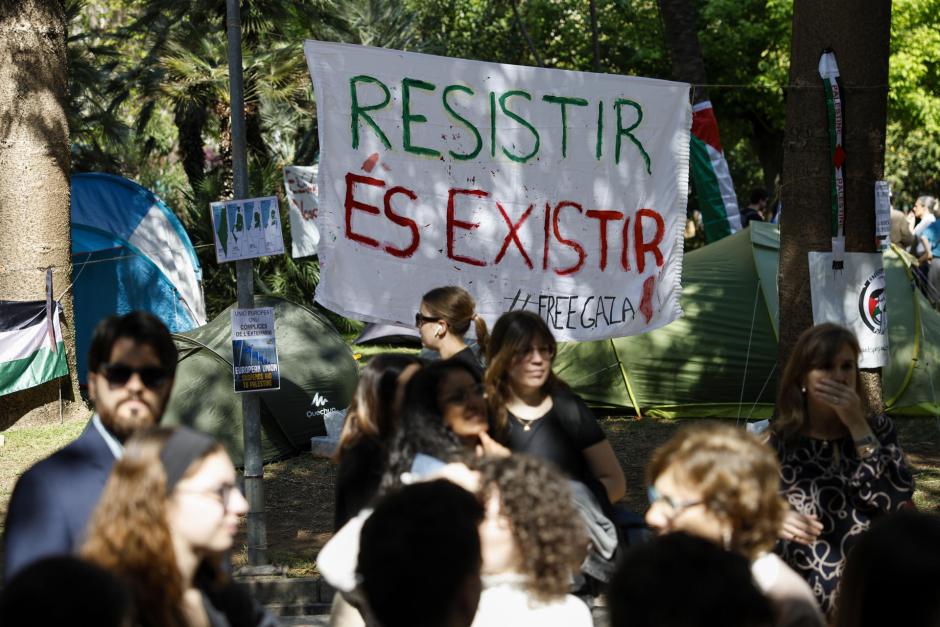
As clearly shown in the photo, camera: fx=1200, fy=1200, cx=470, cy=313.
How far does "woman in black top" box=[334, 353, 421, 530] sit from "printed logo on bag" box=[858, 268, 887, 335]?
3854 millimetres

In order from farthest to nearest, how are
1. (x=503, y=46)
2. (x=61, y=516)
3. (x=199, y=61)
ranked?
(x=503, y=46) → (x=199, y=61) → (x=61, y=516)

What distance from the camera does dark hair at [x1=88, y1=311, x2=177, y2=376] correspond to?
3.07m

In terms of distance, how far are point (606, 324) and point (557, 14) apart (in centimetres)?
2698

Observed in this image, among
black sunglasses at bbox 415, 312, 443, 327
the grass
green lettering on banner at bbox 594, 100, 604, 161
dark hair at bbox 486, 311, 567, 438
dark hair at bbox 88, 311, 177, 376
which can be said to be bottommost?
the grass

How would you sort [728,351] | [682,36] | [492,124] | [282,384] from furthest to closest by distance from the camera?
[682,36] → [728,351] → [282,384] → [492,124]

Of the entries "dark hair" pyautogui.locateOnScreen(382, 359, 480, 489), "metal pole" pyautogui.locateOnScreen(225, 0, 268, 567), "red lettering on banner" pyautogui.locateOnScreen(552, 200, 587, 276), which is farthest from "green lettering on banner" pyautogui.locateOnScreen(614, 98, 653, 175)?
"dark hair" pyautogui.locateOnScreen(382, 359, 480, 489)

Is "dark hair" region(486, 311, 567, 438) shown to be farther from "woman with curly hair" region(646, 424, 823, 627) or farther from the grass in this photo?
the grass

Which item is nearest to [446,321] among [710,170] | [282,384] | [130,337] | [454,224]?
[454,224]

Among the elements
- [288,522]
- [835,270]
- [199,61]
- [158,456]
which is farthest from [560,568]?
[199,61]

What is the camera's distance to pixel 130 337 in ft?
10.1

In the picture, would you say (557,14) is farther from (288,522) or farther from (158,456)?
(158,456)

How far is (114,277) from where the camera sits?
47.8 ft

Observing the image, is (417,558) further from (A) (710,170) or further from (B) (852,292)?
(A) (710,170)

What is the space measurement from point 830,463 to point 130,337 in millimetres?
2161
